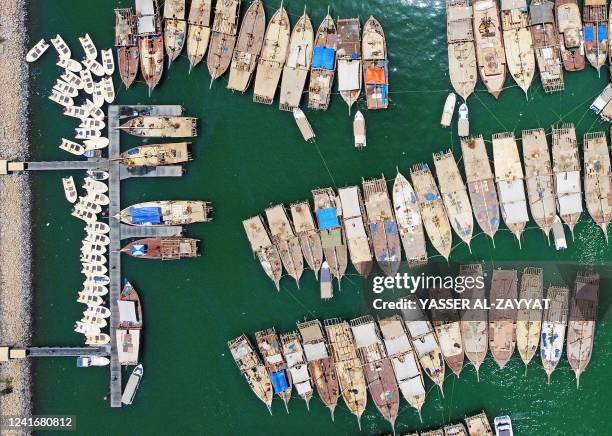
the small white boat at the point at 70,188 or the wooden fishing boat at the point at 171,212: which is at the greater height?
the small white boat at the point at 70,188

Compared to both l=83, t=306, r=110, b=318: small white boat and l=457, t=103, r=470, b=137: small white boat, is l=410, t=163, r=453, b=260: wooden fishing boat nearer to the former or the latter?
l=457, t=103, r=470, b=137: small white boat

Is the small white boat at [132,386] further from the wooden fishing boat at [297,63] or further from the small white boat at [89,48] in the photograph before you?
the small white boat at [89,48]

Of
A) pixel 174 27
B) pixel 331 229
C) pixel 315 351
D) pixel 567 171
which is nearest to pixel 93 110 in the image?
pixel 174 27

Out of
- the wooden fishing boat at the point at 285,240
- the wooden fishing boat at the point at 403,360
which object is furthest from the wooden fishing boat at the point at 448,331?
the wooden fishing boat at the point at 285,240

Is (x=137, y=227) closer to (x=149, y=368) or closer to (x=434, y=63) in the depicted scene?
(x=149, y=368)

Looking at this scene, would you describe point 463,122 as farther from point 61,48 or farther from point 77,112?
point 61,48

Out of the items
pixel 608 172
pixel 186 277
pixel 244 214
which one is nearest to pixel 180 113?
pixel 244 214
